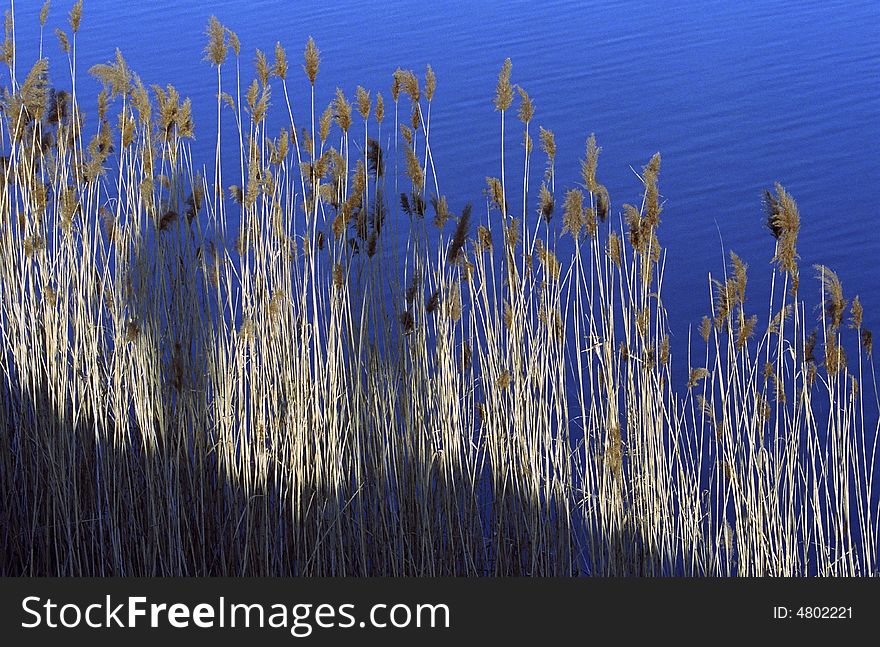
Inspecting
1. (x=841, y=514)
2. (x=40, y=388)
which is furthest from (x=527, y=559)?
(x=40, y=388)

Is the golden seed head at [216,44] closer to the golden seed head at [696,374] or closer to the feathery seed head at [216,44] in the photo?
the feathery seed head at [216,44]

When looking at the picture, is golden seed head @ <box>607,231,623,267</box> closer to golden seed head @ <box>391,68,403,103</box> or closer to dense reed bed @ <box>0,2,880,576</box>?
dense reed bed @ <box>0,2,880,576</box>

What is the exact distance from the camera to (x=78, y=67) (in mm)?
7562

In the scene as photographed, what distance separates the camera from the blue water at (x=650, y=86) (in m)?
5.04

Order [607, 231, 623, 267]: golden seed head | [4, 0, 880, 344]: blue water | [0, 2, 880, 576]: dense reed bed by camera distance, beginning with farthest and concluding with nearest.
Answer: [4, 0, 880, 344]: blue water < [0, 2, 880, 576]: dense reed bed < [607, 231, 623, 267]: golden seed head

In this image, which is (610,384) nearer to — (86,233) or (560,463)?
(560,463)

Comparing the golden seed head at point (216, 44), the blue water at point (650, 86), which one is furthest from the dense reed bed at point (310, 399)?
the blue water at point (650, 86)

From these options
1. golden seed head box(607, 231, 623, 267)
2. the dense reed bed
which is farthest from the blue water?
golden seed head box(607, 231, 623, 267)

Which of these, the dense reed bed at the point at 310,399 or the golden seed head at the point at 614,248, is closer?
the golden seed head at the point at 614,248

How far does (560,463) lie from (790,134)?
3983 mm

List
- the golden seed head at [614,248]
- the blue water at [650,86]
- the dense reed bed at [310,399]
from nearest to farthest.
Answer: the golden seed head at [614,248] < the dense reed bed at [310,399] < the blue water at [650,86]

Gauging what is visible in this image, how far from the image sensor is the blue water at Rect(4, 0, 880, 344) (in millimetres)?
5043

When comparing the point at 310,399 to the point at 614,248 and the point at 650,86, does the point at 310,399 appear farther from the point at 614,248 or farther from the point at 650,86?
the point at 650,86

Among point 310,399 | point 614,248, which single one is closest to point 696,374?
point 614,248
